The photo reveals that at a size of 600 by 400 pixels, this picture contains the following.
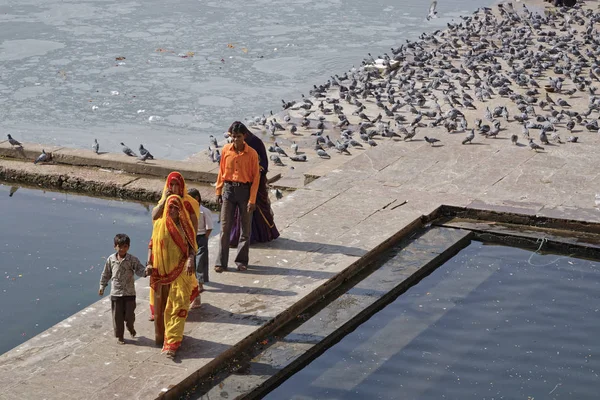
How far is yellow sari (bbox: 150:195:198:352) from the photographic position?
778 cm

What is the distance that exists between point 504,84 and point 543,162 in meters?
4.55

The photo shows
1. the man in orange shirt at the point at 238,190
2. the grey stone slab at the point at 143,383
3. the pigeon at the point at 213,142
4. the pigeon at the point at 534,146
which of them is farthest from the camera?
the pigeon at the point at 213,142

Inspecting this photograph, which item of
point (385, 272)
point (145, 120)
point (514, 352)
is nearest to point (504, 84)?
point (145, 120)

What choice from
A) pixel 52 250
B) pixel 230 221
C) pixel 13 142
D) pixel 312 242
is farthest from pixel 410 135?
pixel 13 142

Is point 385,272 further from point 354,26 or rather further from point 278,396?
point 354,26

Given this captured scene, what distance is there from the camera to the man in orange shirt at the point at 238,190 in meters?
9.23

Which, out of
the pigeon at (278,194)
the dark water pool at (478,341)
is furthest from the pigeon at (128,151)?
the dark water pool at (478,341)

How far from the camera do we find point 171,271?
7.86 metres

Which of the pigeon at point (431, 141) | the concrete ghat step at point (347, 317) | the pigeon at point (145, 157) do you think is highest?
the pigeon at point (431, 141)

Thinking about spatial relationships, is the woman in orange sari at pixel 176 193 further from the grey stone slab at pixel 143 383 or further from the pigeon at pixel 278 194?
the pigeon at pixel 278 194

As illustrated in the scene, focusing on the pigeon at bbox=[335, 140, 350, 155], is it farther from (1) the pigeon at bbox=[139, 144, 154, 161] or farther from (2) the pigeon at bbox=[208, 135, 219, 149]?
(1) the pigeon at bbox=[139, 144, 154, 161]

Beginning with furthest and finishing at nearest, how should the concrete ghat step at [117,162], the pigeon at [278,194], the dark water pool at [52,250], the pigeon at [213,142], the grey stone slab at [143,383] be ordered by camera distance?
1. the pigeon at [213,142]
2. the concrete ghat step at [117,162]
3. the pigeon at [278,194]
4. the dark water pool at [52,250]
5. the grey stone slab at [143,383]

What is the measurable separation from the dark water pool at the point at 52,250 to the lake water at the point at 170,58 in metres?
1.95

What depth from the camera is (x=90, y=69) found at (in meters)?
19.3
